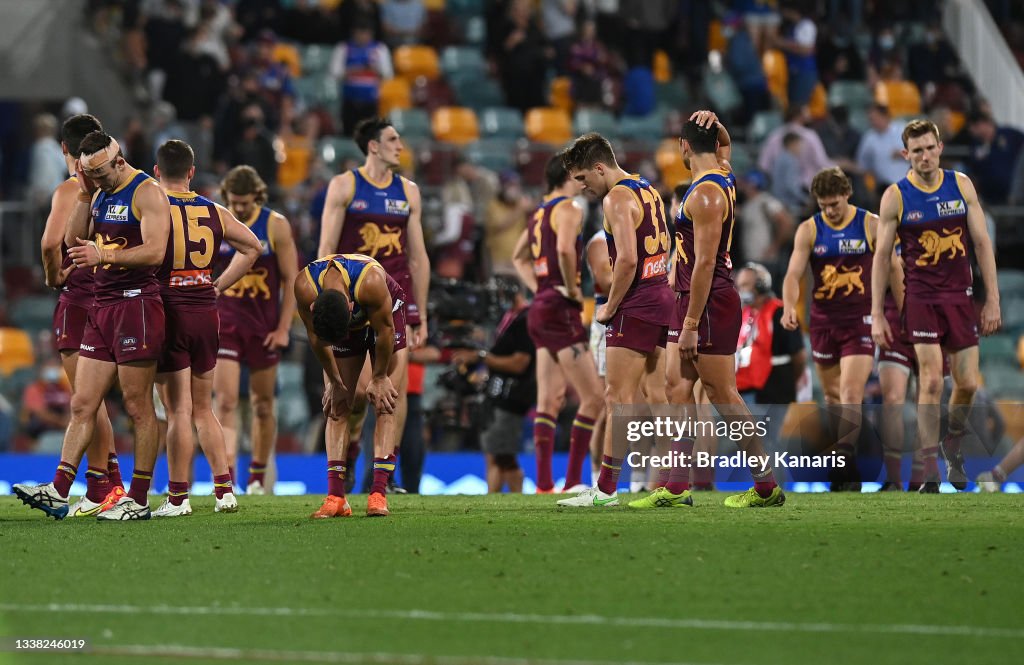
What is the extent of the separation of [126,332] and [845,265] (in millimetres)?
6216

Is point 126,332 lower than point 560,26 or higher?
lower

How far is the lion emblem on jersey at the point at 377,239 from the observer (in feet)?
42.8

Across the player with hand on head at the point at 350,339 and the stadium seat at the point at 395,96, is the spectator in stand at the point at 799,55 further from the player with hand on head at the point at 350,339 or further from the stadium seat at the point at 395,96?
the player with hand on head at the point at 350,339

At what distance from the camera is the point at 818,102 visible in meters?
26.3

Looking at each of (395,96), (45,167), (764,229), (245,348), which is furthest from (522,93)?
(245,348)

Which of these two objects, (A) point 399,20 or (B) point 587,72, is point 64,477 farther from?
(A) point 399,20

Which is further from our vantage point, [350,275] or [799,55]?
[799,55]

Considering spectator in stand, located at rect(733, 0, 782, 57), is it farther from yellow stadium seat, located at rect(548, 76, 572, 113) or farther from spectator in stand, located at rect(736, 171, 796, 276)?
spectator in stand, located at rect(736, 171, 796, 276)

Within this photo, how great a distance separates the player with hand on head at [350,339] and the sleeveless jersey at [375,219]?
2.27 m

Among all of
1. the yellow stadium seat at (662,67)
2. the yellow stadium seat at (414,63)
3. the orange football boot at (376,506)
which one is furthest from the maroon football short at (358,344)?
the yellow stadium seat at (662,67)

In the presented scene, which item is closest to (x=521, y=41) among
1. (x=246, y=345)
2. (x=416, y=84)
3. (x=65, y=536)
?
(x=416, y=84)

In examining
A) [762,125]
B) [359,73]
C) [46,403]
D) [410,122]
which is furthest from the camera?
[762,125]

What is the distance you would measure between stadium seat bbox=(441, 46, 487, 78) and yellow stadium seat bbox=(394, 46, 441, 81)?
1.19 ft

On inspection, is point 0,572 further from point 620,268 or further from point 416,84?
point 416,84
